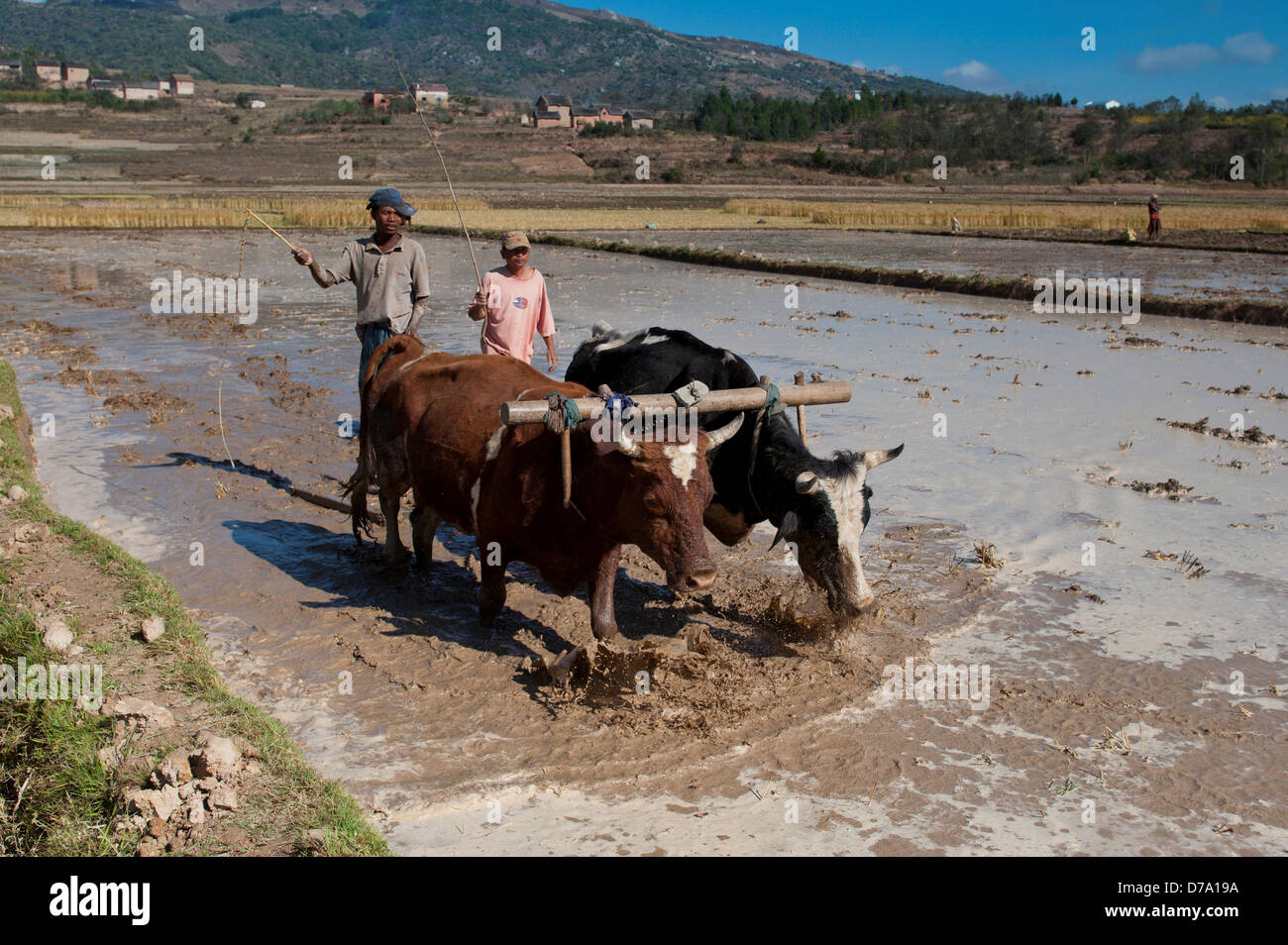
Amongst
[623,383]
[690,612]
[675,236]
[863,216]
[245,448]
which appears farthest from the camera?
[863,216]

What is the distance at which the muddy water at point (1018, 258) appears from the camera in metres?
24.1

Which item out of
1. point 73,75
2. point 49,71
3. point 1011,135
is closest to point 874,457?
point 1011,135

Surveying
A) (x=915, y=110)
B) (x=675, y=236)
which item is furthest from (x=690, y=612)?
(x=915, y=110)

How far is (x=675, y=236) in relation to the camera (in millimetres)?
38281

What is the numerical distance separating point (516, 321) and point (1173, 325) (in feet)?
48.5

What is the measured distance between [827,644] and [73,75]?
184 meters

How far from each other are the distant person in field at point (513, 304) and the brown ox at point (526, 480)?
73cm

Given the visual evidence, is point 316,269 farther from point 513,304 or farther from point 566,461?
point 566,461

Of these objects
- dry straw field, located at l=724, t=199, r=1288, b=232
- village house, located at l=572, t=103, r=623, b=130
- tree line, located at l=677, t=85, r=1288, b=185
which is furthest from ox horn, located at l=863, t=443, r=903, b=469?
village house, located at l=572, t=103, r=623, b=130

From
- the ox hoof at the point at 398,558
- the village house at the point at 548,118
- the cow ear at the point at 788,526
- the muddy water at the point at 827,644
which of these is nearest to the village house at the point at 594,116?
the village house at the point at 548,118

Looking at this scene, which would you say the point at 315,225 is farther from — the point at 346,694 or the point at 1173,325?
the point at 346,694

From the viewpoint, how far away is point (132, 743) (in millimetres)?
4211

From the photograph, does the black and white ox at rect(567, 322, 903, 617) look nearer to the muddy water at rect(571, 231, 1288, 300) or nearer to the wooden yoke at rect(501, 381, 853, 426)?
the wooden yoke at rect(501, 381, 853, 426)

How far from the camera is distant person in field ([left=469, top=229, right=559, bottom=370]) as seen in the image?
7.10 m
